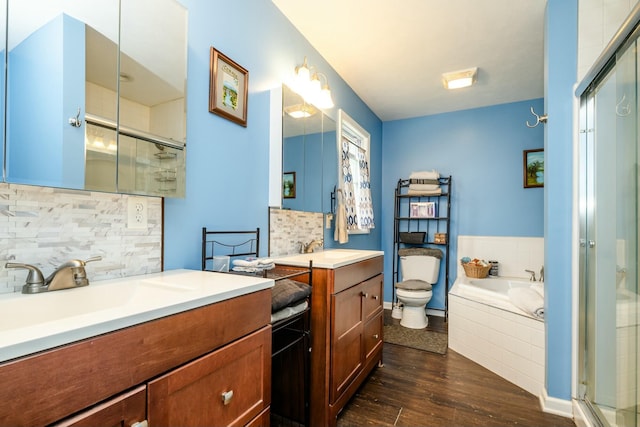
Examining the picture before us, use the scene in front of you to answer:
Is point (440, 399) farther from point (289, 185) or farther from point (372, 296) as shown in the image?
point (289, 185)

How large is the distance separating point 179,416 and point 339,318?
103 cm

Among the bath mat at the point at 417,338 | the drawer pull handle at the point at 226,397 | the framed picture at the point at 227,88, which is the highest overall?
the framed picture at the point at 227,88

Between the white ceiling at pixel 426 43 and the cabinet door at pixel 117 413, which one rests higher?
the white ceiling at pixel 426 43

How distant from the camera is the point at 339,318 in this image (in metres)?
1.74

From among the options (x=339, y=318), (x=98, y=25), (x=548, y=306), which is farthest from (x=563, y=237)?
(x=98, y=25)

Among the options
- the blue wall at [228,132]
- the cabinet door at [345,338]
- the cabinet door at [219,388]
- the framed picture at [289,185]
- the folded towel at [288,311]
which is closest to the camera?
the cabinet door at [219,388]

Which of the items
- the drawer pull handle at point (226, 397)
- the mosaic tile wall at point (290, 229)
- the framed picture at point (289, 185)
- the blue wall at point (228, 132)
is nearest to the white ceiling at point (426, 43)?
the blue wall at point (228, 132)

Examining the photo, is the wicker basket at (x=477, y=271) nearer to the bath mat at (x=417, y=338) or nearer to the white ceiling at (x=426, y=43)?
the bath mat at (x=417, y=338)

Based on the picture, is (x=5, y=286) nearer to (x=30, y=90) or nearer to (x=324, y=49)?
(x=30, y=90)

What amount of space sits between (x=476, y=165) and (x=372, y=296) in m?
2.49

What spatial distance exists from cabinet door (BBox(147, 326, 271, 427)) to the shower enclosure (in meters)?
1.53

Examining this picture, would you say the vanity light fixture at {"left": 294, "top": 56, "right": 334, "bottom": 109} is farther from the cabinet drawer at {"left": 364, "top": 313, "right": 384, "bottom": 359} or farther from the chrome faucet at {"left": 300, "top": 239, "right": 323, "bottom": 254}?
the cabinet drawer at {"left": 364, "top": 313, "right": 384, "bottom": 359}

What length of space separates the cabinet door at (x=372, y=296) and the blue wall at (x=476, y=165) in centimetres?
188

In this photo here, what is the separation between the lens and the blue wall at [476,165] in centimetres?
359
